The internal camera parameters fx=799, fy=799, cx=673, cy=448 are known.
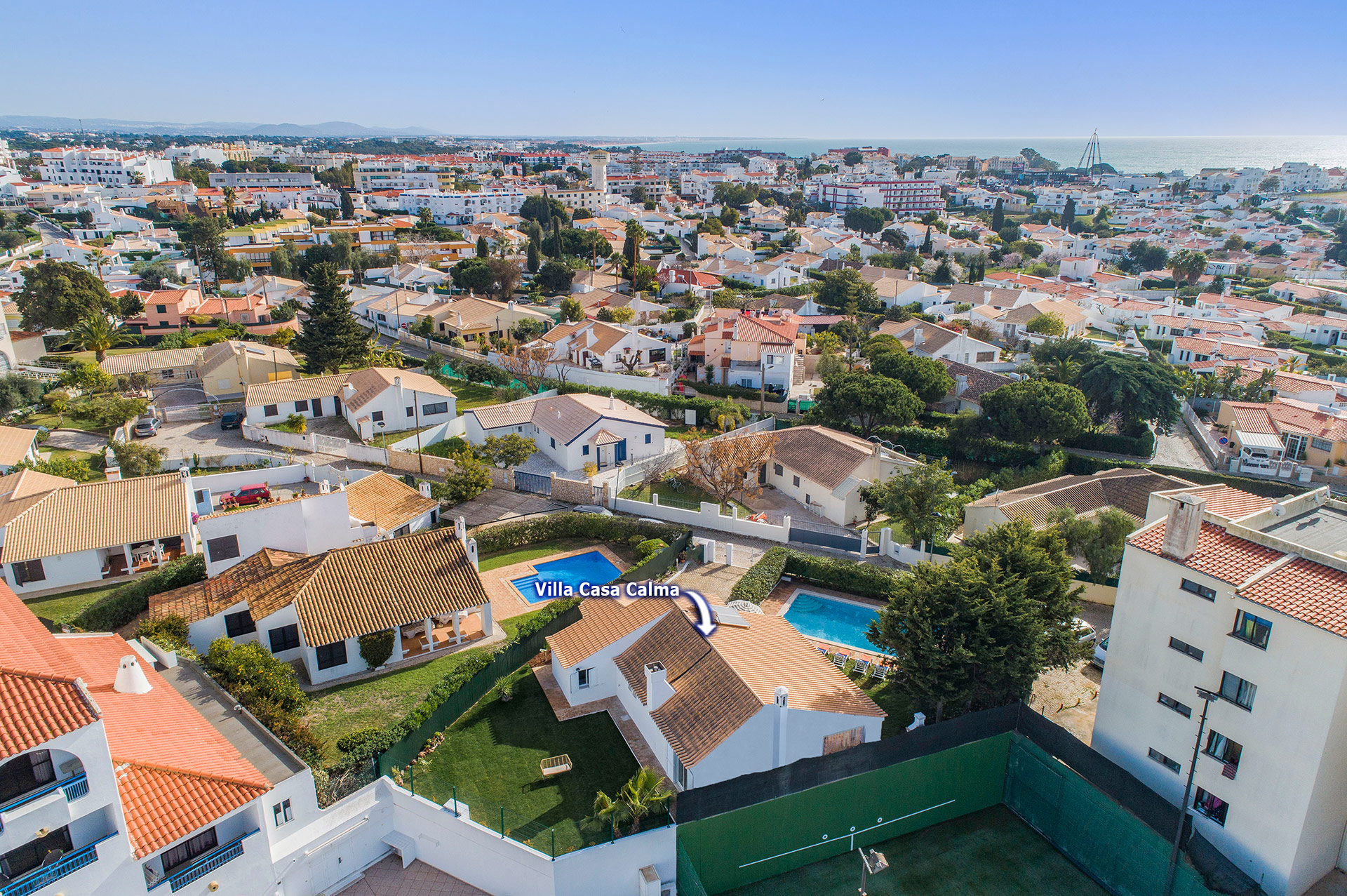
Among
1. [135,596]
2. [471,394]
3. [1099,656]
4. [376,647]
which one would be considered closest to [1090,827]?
[1099,656]

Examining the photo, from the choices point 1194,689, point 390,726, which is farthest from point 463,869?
point 1194,689

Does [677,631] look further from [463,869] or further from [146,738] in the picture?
[146,738]

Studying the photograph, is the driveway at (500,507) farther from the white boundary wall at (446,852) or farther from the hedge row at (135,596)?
the white boundary wall at (446,852)

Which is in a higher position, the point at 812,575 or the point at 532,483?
the point at 532,483

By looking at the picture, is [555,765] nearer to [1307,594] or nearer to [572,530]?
[572,530]

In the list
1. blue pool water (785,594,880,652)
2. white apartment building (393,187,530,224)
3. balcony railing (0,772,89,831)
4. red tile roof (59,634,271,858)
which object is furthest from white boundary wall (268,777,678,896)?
white apartment building (393,187,530,224)

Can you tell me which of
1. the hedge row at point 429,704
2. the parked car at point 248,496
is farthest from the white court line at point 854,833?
the parked car at point 248,496
